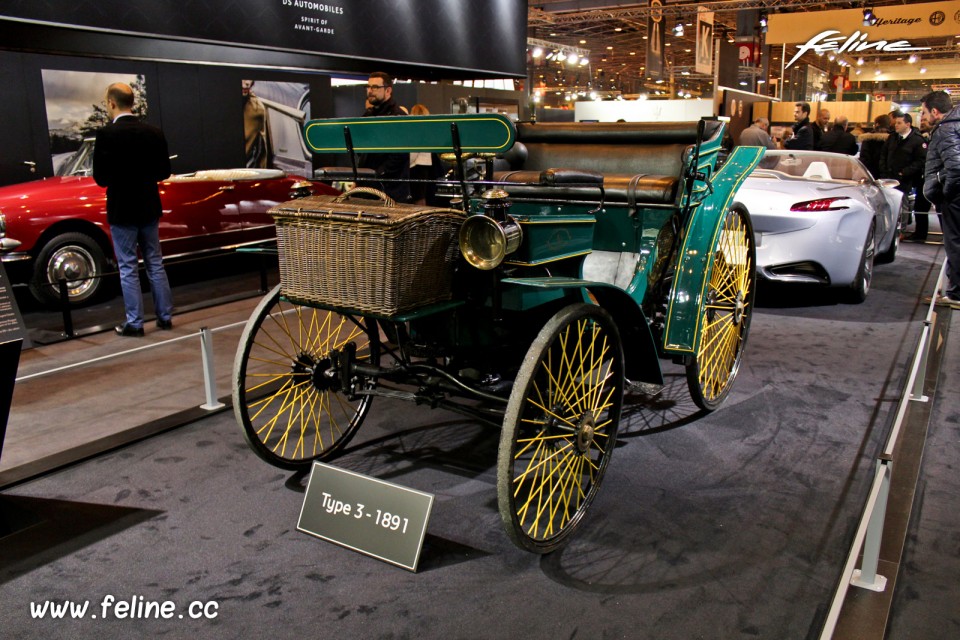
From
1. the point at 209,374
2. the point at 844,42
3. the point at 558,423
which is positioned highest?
the point at 844,42

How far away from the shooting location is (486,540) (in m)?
2.57

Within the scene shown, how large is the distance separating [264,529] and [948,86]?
105 ft

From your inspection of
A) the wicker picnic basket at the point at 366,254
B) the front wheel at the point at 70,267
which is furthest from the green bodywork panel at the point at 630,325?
the front wheel at the point at 70,267

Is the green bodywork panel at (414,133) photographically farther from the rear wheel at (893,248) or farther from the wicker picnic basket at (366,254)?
the rear wheel at (893,248)

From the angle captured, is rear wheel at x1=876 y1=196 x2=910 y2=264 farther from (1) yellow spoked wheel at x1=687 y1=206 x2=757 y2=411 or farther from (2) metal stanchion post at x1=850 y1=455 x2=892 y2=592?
(2) metal stanchion post at x1=850 y1=455 x2=892 y2=592

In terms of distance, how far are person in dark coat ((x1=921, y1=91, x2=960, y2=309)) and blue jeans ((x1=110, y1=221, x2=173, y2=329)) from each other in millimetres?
5470

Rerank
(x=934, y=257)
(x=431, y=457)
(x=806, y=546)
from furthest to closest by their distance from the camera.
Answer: (x=934, y=257)
(x=431, y=457)
(x=806, y=546)

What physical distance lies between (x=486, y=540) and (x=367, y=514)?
0.41 m

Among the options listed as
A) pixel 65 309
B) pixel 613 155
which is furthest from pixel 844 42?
pixel 65 309

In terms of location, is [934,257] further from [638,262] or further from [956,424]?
[638,262]

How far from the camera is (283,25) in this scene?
6.22m

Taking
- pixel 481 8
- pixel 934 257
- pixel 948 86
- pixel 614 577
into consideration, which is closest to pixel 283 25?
pixel 481 8

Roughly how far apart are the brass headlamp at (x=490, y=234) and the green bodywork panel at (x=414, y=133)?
17 centimetres

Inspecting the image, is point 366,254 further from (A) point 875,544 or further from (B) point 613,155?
(B) point 613,155
